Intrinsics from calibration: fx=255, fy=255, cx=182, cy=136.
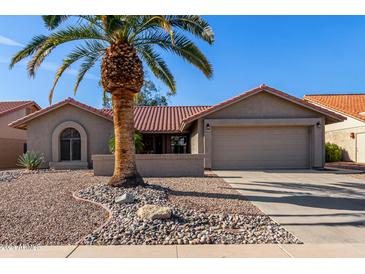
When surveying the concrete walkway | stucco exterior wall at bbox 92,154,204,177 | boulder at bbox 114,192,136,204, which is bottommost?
the concrete walkway

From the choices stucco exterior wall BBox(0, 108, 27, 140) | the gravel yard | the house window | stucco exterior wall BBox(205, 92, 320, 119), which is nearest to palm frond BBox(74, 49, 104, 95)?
the gravel yard

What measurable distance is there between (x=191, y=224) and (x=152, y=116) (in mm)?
17091

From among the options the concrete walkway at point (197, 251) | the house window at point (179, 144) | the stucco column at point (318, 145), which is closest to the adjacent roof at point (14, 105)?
the house window at point (179, 144)

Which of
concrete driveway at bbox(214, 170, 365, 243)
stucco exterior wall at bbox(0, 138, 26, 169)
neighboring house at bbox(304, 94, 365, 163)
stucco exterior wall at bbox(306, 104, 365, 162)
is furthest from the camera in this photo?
stucco exterior wall at bbox(0, 138, 26, 169)

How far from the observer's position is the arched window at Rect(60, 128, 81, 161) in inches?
695

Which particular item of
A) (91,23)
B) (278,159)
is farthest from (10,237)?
(278,159)

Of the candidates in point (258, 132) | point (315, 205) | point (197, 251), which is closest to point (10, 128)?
point (258, 132)

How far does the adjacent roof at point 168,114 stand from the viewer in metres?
15.8

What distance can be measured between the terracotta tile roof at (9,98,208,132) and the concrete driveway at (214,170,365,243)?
31.6 feet

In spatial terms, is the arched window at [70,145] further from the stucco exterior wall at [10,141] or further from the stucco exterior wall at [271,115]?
the stucco exterior wall at [271,115]

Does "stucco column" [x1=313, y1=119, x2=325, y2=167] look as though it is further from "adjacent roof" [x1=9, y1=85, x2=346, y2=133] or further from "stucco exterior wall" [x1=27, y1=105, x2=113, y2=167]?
"stucco exterior wall" [x1=27, y1=105, x2=113, y2=167]

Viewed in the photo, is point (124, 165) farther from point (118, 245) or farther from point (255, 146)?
point (255, 146)

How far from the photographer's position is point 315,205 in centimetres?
725

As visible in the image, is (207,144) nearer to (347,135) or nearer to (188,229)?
(188,229)
